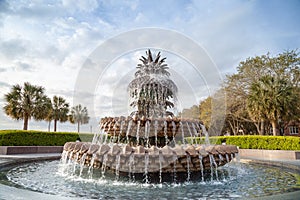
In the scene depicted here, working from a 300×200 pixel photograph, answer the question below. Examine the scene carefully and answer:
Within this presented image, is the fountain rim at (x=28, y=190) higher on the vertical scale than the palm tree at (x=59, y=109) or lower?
lower

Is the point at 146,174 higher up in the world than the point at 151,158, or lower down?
lower down

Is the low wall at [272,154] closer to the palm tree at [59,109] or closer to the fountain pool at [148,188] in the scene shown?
the fountain pool at [148,188]

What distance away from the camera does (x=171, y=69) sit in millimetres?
9273

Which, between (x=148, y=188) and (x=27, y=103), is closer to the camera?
(x=148, y=188)

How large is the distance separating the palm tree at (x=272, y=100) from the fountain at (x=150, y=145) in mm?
14957

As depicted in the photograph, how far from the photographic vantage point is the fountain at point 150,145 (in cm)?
454

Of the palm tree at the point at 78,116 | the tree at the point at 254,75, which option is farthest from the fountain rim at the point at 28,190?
the palm tree at the point at 78,116

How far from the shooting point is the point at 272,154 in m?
12.1

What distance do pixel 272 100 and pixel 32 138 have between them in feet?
63.3

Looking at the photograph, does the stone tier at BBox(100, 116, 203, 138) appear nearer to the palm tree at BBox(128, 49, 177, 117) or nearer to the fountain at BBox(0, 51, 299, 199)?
the fountain at BBox(0, 51, 299, 199)

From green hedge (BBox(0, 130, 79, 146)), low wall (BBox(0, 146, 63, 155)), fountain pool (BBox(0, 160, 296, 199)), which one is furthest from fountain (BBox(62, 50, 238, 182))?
green hedge (BBox(0, 130, 79, 146))

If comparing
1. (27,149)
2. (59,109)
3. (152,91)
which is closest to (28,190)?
(152,91)

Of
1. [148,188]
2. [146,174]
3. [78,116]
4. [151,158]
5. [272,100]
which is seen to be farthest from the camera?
[78,116]

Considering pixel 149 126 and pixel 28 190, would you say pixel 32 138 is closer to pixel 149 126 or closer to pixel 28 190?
pixel 149 126
